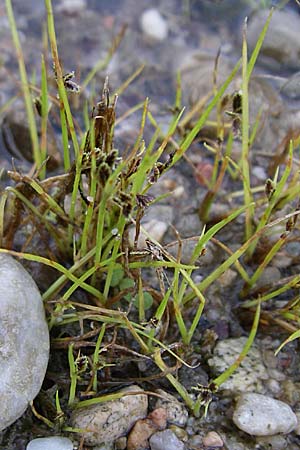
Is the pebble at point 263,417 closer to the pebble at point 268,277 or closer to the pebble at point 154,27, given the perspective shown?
the pebble at point 268,277

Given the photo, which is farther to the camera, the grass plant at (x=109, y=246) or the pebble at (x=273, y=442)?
the pebble at (x=273, y=442)

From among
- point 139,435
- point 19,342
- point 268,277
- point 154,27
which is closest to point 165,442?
point 139,435

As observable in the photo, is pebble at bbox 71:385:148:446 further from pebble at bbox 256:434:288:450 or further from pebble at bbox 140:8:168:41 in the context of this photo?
pebble at bbox 140:8:168:41

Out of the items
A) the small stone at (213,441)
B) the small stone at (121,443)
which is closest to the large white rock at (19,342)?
the small stone at (121,443)

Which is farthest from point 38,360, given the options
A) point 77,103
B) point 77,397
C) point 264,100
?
point 264,100

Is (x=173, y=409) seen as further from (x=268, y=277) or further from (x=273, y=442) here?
(x=268, y=277)

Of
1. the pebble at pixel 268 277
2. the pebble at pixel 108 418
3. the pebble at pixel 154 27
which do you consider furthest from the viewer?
the pebble at pixel 154 27
